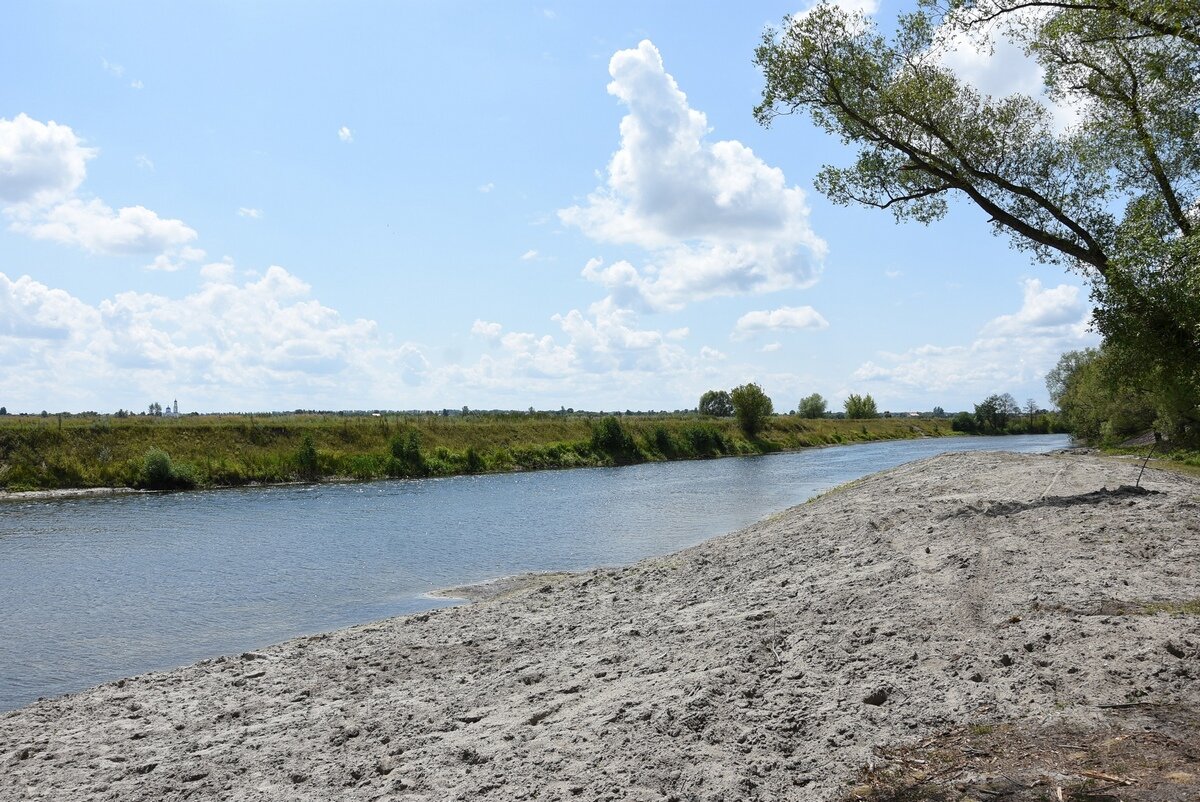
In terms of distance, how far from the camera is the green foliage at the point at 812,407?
186875 millimetres

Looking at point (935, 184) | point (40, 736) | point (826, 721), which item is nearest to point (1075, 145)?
point (935, 184)

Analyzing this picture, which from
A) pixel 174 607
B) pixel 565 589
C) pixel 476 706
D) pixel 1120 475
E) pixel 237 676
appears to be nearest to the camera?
pixel 476 706

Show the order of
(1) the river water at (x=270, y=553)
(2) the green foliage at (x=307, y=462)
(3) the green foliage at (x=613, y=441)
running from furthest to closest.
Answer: (3) the green foliage at (x=613, y=441)
(2) the green foliage at (x=307, y=462)
(1) the river water at (x=270, y=553)

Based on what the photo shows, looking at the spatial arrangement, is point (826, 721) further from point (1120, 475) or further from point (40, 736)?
point (1120, 475)

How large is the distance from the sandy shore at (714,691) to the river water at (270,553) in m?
3.41

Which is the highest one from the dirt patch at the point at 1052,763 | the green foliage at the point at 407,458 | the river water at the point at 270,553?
the green foliage at the point at 407,458

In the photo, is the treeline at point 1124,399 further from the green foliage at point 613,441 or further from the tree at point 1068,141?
the green foliage at point 613,441

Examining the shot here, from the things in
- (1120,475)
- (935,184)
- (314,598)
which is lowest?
(314,598)

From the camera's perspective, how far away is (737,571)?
52.6 feet

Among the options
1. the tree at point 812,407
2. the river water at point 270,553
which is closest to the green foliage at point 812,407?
the tree at point 812,407

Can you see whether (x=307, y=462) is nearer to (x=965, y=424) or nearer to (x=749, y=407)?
(x=749, y=407)

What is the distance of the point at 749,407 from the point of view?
105188 mm

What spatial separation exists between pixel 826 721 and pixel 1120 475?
21856 millimetres

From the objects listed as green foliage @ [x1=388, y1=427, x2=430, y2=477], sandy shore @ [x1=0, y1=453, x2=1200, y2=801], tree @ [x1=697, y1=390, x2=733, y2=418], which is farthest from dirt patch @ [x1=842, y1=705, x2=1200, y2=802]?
tree @ [x1=697, y1=390, x2=733, y2=418]
